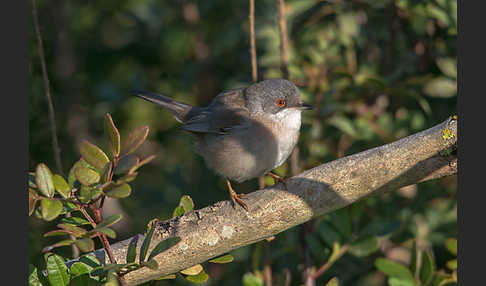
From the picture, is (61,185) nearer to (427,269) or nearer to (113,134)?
(113,134)

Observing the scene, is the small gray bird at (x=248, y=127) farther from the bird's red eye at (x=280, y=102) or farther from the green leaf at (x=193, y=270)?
the green leaf at (x=193, y=270)

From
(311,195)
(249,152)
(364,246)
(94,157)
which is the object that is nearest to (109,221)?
(94,157)

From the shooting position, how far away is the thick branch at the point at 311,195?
2.40 metres

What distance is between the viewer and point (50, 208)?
1710mm

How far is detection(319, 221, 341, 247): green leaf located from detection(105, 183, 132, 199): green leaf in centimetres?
166

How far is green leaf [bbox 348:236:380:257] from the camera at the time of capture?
3002mm

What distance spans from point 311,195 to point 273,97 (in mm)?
1413

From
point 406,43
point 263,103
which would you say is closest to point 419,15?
point 406,43

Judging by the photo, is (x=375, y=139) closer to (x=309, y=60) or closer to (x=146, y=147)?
(x=309, y=60)

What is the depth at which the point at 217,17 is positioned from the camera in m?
5.09

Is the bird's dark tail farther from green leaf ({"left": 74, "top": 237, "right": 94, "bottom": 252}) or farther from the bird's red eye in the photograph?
green leaf ({"left": 74, "top": 237, "right": 94, "bottom": 252})

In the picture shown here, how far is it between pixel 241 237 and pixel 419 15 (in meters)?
2.25

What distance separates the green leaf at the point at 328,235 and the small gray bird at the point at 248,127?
0.54 m

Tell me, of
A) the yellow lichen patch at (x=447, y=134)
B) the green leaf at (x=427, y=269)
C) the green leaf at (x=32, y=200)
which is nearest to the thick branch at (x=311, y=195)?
the yellow lichen patch at (x=447, y=134)
